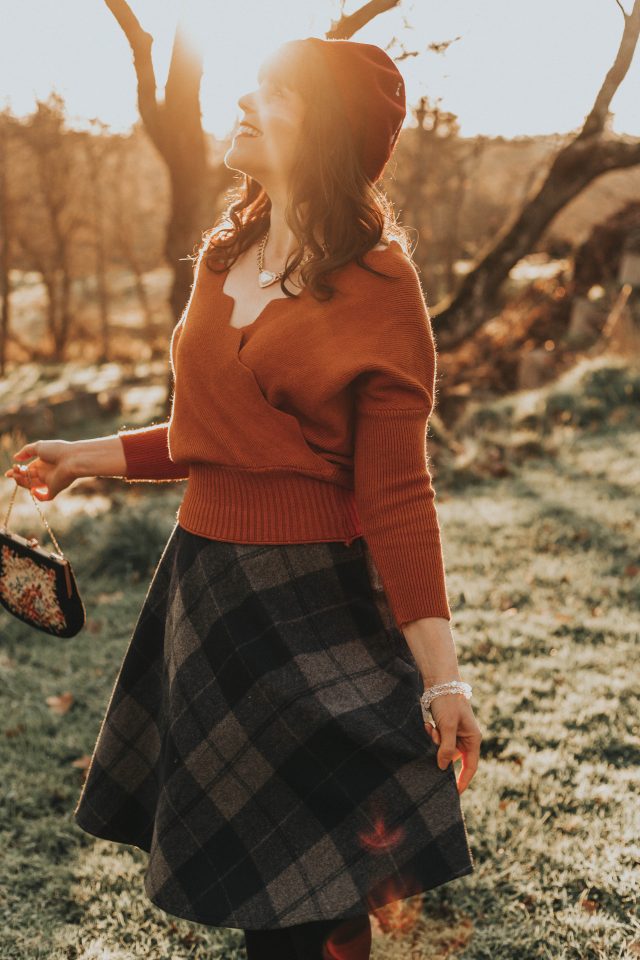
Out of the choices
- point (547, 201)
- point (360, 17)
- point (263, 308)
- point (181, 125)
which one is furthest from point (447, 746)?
point (547, 201)

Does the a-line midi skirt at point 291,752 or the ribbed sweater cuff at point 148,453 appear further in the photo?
the ribbed sweater cuff at point 148,453

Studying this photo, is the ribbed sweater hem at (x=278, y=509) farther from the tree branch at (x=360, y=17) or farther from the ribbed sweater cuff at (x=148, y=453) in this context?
the tree branch at (x=360, y=17)

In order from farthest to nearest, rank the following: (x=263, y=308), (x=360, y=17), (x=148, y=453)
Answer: (x=360, y=17) → (x=148, y=453) → (x=263, y=308)

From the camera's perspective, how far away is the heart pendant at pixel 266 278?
1.75 meters

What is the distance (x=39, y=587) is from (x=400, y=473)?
101 cm

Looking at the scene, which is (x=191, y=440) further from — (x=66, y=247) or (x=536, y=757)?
(x=66, y=247)

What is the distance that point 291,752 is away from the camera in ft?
5.19

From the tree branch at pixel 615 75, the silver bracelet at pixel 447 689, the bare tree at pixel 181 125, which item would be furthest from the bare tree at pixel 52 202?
the silver bracelet at pixel 447 689

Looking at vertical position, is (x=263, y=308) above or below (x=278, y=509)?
above

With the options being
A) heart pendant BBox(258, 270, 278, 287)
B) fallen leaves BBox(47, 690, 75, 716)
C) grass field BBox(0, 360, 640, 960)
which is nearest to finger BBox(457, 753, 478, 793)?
heart pendant BBox(258, 270, 278, 287)

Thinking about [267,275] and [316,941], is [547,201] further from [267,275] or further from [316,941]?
[316,941]

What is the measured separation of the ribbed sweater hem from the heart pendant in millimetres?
392

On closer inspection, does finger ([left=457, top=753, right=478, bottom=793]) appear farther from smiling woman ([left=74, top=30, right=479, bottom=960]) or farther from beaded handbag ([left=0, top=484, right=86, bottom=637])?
beaded handbag ([left=0, top=484, right=86, bottom=637])

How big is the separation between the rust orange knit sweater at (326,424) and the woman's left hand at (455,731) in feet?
0.52
